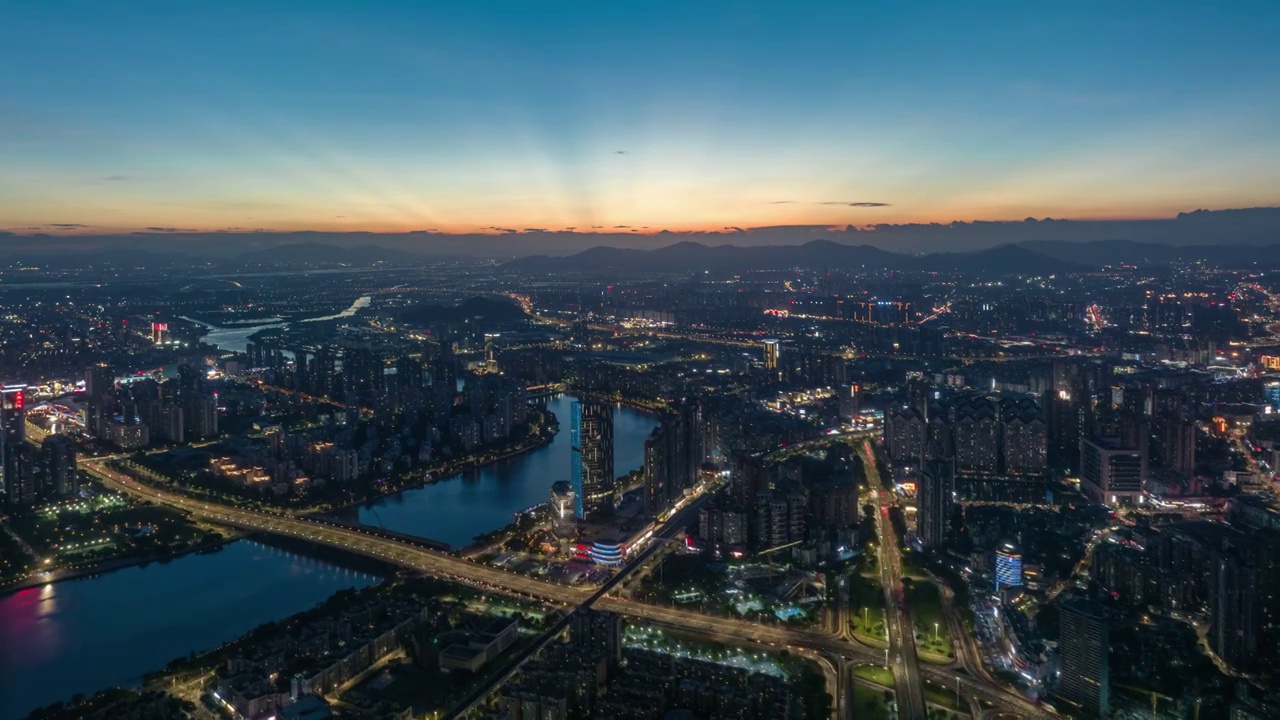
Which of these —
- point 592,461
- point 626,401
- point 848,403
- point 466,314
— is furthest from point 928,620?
Result: point 466,314

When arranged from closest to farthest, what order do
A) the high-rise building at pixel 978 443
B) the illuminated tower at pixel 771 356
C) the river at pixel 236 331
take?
the high-rise building at pixel 978 443, the illuminated tower at pixel 771 356, the river at pixel 236 331

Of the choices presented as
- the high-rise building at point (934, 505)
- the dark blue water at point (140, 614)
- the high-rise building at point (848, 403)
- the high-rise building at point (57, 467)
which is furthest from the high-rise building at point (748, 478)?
the high-rise building at point (57, 467)

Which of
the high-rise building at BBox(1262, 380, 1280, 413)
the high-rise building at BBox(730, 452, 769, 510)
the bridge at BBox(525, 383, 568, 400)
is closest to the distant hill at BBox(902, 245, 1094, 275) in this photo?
the high-rise building at BBox(1262, 380, 1280, 413)

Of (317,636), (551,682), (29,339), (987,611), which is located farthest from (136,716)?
(29,339)

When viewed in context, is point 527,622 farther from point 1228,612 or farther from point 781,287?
point 781,287

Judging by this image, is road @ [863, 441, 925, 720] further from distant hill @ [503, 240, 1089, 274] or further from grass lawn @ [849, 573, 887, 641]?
distant hill @ [503, 240, 1089, 274]

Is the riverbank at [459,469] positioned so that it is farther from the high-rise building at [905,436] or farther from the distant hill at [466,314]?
the distant hill at [466,314]

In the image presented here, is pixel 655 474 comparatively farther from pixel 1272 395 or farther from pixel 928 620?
pixel 1272 395
